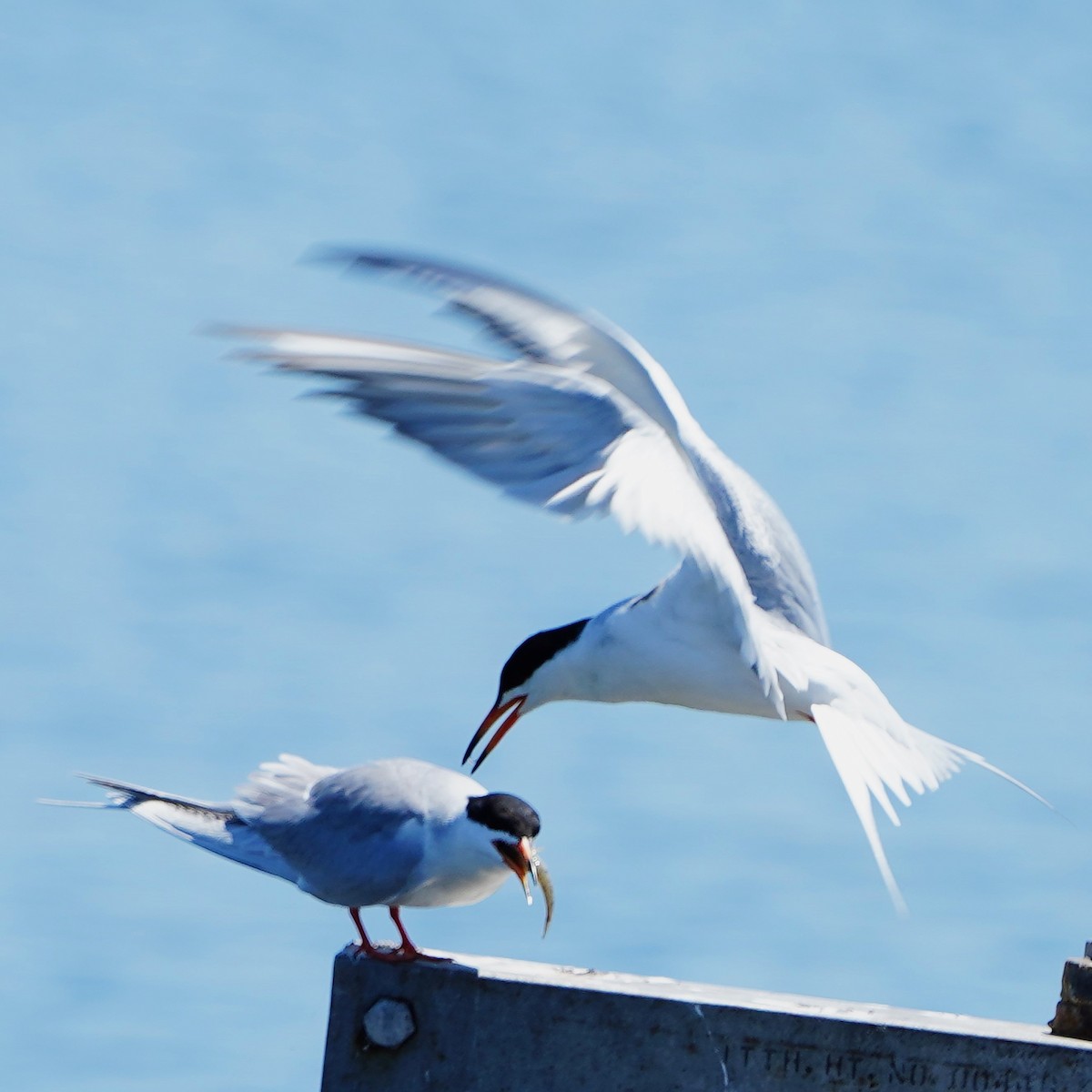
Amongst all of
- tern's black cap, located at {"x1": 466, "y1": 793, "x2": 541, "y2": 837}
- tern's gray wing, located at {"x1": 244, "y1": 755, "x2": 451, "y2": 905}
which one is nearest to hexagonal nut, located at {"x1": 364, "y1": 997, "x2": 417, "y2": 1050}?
tern's gray wing, located at {"x1": 244, "y1": 755, "x2": 451, "y2": 905}

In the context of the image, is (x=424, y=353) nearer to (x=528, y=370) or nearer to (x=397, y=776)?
(x=528, y=370)

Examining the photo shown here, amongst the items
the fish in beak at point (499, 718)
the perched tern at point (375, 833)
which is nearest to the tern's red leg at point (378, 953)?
the perched tern at point (375, 833)

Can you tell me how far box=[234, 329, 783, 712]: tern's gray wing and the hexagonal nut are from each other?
1040 millimetres

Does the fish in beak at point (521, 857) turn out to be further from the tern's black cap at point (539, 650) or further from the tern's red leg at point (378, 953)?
the tern's black cap at point (539, 650)

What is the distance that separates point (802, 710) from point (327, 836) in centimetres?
121

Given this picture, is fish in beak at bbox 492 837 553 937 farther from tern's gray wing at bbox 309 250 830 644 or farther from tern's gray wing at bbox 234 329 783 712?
tern's gray wing at bbox 309 250 830 644

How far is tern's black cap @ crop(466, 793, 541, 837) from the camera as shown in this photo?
141 inches

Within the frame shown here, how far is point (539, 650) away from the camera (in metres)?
4.64

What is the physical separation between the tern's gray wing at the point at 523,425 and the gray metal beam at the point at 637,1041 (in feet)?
2.98

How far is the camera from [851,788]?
386cm

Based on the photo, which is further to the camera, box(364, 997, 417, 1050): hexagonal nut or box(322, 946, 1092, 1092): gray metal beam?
box(364, 997, 417, 1050): hexagonal nut

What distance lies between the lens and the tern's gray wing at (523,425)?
12.5ft

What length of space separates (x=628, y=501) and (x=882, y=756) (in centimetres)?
85

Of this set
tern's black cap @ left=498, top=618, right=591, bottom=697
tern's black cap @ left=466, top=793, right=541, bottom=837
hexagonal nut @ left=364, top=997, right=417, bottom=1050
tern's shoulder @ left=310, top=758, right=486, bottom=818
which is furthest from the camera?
tern's black cap @ left=498, top=618, right=591, bottom=697
